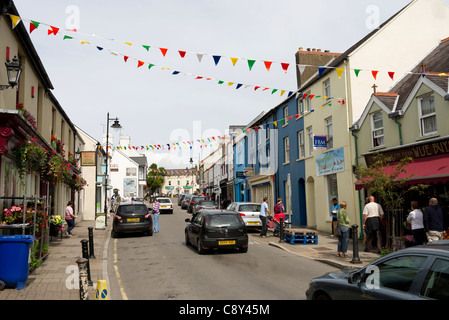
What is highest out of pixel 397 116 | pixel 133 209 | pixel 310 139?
pixel 310 139

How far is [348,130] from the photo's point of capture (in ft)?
58.4

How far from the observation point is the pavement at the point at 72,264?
7805mm

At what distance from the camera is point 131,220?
59.2ft

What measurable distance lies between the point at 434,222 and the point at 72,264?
34.6 ft

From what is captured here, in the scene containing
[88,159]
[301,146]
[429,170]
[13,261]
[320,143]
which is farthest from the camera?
[301,146]

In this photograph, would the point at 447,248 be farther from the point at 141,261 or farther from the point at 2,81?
the point at 2,81

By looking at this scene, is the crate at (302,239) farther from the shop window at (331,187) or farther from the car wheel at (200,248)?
the shop window at (331,187)

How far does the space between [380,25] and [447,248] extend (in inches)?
695

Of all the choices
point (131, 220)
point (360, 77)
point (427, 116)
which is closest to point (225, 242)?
point (131, 220)

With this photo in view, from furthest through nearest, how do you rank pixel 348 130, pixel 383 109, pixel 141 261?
pixel 348 130 < pixel 383 109 < pixel 141 261

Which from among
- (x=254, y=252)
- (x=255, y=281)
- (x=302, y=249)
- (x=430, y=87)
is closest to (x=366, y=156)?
(x=430, y=87)

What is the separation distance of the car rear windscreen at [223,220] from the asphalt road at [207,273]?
102 cm

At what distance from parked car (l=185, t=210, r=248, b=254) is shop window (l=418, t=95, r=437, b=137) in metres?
7.45

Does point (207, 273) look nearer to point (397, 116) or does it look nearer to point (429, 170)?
point (429, 170)
